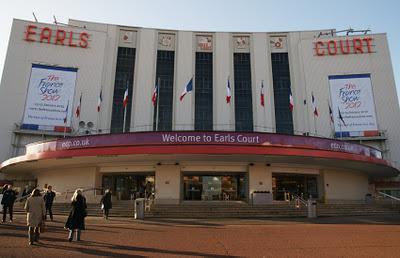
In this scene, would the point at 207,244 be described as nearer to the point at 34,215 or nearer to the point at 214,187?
the point at 34,215

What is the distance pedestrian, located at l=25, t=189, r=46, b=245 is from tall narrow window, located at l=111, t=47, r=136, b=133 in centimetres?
2993

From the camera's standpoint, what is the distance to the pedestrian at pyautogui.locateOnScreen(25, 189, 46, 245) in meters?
9.25

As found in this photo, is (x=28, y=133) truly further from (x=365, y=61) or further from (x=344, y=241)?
(x=365, y=61)

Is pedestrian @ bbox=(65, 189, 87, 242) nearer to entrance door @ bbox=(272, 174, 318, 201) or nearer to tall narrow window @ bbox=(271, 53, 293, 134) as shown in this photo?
entrance door @ bbox=(272, 174, 318, 201)

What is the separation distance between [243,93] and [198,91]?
5.93 metres

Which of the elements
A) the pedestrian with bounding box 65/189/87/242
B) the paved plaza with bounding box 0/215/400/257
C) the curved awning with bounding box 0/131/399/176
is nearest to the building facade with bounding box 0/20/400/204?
the curved awning with bounding box 0/131/399/176

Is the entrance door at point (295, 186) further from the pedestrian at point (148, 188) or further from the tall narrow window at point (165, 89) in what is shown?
the tall narrow window at point (165, 89)

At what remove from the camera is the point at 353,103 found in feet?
131

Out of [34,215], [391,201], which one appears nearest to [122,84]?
[391,201]

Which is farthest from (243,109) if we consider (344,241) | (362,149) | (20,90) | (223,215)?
(344,241)

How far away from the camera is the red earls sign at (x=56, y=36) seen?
40.9 meters

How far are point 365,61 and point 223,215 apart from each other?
Answer: 3292cm

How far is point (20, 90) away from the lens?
38.2 m

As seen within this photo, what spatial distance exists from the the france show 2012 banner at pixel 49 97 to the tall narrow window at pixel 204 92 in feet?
51.1
